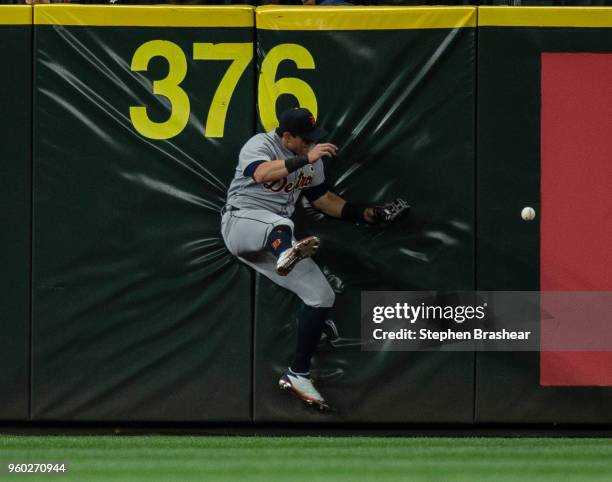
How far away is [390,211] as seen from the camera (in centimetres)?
695

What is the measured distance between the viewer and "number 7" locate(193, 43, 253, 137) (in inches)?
275

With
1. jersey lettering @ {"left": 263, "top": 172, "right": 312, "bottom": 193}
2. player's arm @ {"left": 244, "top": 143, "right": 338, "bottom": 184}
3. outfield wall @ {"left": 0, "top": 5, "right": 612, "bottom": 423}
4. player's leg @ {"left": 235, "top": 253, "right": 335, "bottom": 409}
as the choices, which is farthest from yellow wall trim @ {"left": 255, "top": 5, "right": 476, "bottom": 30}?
player's leg @ {"left": 235, "top": 253, "right": 335, "bottom": 409}

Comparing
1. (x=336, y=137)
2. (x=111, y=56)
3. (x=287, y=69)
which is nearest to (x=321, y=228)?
(x=336, y=137)

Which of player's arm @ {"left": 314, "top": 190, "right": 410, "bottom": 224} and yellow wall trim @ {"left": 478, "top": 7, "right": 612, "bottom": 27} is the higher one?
yellow wall trim @ {"left": 478, "top": 7, "right": 612, "bottom": 27}

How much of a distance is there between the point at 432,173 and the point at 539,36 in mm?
1066

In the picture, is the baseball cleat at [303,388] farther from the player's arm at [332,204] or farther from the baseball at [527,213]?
the baseball at [527,213]

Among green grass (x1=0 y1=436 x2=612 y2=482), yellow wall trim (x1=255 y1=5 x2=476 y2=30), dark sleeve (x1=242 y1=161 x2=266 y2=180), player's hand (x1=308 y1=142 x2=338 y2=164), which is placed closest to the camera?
green grass (x1=0 y1=436 x2=612 y2=482)

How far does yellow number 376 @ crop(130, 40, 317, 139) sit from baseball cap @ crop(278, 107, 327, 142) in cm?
19

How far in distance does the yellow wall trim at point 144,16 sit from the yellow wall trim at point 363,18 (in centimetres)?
16

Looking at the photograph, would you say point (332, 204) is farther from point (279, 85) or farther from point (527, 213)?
point (527, 213)

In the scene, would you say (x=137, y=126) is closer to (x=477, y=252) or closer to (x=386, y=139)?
(x=386, y=139)

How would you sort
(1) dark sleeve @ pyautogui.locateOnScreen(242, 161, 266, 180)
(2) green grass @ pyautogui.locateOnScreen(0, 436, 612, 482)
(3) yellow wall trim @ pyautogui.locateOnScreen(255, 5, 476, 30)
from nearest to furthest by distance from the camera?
(2) green grass @ pyautogui.locateOnScreen(0, 436, 612, 482), (1) dark sleeve @ pyautogui.locateOnScreen(242, 161, 266, 180), (3) yellow wall trim @ pyautogui.locateOnScreen(255, 5, 476, 30)

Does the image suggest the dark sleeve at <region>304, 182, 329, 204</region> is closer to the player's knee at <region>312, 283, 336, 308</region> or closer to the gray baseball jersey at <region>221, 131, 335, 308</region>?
the gray baseball jersey at <region>221, 131, 335, 308</region>

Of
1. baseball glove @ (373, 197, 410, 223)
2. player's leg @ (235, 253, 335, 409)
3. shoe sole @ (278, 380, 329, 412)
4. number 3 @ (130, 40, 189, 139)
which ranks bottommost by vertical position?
shoe sole @ (278, 380, 329, 412)
